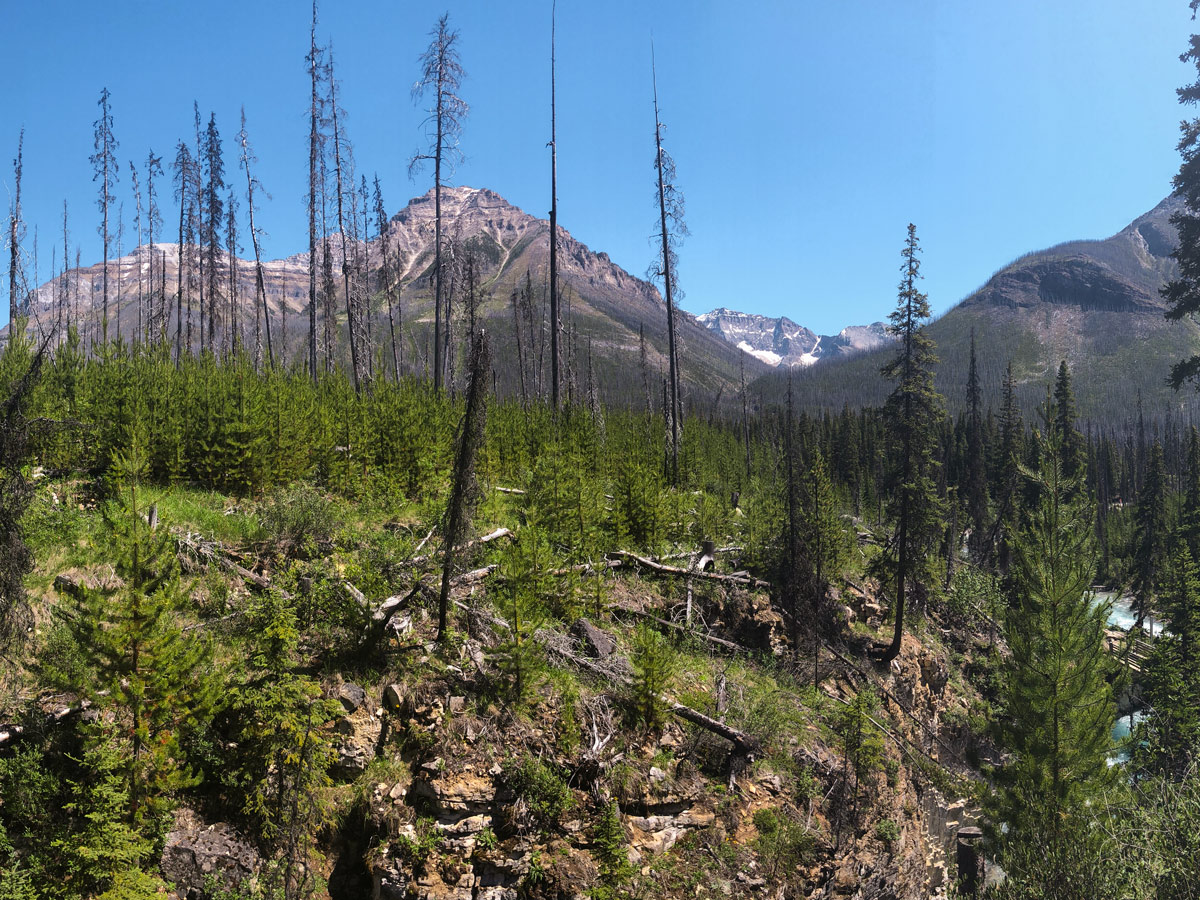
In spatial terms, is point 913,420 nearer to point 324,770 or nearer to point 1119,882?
point 1119,882

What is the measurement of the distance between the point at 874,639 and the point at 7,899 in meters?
25.3

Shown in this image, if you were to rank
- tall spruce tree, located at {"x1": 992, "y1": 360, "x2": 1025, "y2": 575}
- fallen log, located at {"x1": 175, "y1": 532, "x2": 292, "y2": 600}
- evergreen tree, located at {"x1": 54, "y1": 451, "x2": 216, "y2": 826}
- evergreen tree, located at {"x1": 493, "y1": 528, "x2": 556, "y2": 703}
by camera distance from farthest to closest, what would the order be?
tall spruce tree, located at {"x1": 992, "y1": 360, "x2": 1025, "y2": 575} < fallen log, located at {"x1": 175, "y1": 532, "x2": 292, "y2": 600} < evergreen tree, located at {"x1": 493, "y1": 528, "x2": 556, "y2": 703} < evergreen tree, located at {"x1": 54, "y1": 451, "x2": 216, "y2": 826}

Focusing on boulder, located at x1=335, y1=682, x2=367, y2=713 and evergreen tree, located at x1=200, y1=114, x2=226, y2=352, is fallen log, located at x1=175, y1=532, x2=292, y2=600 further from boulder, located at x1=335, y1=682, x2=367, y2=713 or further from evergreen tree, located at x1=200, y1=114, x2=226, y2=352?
evergreen tree, located at x1=200, y1=114, x2=226, y2=352

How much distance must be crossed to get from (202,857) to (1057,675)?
14.9m

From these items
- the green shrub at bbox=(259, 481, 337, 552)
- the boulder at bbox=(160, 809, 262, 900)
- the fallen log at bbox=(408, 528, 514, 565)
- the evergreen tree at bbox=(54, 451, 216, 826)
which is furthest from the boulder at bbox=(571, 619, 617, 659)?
the evergreen tree at bbox=(54, 451, 216, 826)

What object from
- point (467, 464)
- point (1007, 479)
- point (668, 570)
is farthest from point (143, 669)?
point (1007, 479)

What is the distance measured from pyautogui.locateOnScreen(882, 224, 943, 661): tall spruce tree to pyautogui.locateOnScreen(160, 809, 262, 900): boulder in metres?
22.9

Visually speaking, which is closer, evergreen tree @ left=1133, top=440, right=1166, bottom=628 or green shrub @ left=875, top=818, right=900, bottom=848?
green shrub @ left=875, top=818, right=900, bottom=848

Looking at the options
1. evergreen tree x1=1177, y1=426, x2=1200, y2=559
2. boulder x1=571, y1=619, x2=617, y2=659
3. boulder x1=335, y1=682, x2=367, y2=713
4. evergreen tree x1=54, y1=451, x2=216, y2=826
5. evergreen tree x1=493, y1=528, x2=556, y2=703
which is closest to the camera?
evergreen tree x1=54, y1=451, x2=216, y2=826

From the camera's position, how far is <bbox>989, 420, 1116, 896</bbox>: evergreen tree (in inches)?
478

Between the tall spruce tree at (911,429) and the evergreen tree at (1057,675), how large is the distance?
10.4 metres

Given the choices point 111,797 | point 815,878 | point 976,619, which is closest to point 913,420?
point 976,619

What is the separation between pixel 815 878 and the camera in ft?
27.9

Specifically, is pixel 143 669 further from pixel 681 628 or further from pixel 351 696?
pixel 681 628
